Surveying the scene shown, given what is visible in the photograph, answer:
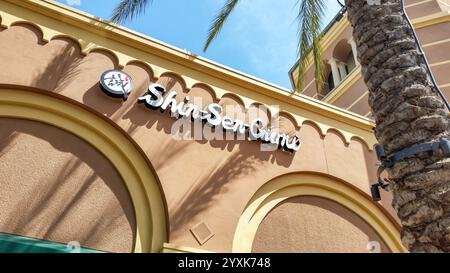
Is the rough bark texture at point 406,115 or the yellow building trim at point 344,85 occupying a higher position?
the yellow building trim at point 344,85

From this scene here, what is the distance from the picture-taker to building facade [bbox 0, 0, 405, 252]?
6.00m

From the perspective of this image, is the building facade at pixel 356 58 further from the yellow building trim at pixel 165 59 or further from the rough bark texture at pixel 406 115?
the rough bark texture at pixel 406 115

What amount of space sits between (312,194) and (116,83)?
4.59m

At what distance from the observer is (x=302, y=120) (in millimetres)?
8984

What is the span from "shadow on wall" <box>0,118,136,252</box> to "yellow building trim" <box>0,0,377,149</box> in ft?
6.23

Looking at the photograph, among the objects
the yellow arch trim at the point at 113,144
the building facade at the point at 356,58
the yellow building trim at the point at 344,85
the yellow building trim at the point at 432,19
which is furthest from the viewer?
the yellow building trim at the point at 344,85

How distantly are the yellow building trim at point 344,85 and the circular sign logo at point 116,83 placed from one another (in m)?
9.86

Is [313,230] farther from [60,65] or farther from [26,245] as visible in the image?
[60,65]

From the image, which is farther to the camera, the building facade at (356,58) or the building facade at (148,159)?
the building facade at (356,58)

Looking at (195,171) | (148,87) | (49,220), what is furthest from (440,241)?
(148,87)

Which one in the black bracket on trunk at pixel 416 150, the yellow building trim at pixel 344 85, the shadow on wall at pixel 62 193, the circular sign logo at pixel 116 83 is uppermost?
the yellow building trim at pixel 344 85

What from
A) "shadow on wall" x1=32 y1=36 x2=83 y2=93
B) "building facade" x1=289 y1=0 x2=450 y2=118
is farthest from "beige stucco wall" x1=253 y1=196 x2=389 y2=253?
"building facade" x1=289 y1=0 x2=450 y2=118

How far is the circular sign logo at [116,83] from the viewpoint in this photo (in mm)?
6879

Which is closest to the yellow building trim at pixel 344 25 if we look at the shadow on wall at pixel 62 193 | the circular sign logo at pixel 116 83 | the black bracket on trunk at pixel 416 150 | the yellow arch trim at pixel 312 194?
the yellow arch trim at pixel 312 194
